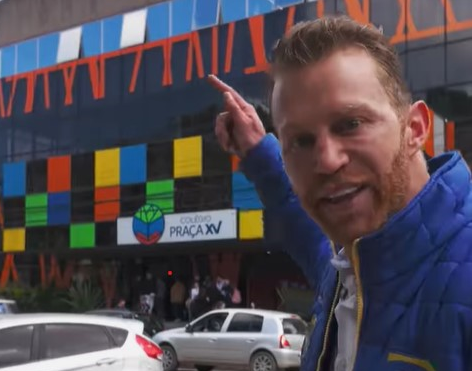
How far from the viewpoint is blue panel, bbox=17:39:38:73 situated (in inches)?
1362

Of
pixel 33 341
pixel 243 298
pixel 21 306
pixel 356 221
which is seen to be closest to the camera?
pixel 356 221

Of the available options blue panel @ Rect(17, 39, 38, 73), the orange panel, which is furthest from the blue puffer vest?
blue panel @ Rect(17, 39, 38, 73)

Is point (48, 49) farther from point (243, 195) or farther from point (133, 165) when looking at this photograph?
point (243, 195)

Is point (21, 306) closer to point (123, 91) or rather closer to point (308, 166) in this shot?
point (123, 91)

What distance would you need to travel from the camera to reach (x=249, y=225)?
24.6 m

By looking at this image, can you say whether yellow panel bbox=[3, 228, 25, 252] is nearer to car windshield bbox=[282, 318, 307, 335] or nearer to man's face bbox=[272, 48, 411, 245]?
car windshield bbox=[282, 318, 307, 335]

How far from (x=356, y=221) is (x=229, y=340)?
568 inches

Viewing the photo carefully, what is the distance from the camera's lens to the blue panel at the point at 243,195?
2467 cm

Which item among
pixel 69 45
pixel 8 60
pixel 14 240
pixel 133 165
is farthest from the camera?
pixel 8 60

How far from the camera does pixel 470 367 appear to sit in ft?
4.59

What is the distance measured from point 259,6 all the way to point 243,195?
7033 millimetres

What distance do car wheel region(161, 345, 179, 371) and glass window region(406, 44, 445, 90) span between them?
1011cm

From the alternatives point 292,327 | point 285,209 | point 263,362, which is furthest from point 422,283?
point 292,327

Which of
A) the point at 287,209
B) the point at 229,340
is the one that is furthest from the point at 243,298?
the point at 287,209
